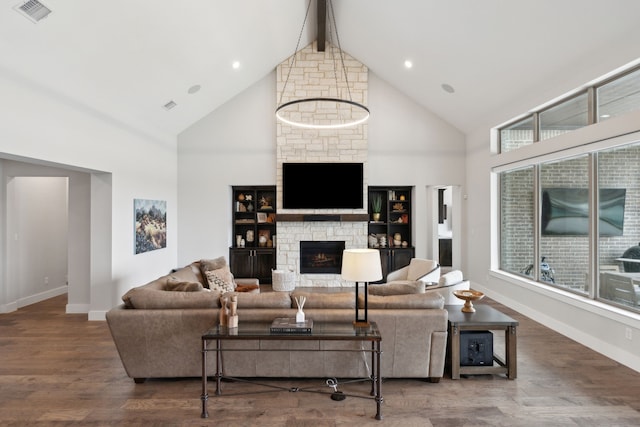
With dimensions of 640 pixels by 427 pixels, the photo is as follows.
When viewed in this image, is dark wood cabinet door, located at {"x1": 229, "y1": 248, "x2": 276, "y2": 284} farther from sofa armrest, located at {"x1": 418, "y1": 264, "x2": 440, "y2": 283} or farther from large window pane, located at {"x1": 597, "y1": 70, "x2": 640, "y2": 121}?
large window pane, located at {"x1": 597, "y1": 70, "x2": 640, "y2": 121}

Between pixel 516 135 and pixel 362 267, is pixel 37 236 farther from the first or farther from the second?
pixel 516 135

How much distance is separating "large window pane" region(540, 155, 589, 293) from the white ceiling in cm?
105

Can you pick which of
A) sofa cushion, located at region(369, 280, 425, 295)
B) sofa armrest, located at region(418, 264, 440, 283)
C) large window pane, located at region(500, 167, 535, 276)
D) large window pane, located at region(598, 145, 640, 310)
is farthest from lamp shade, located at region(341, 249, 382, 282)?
large window pane, located at region(500, 167, 535, 276)

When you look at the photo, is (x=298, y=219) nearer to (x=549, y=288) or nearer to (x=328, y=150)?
(x=328, y=150)

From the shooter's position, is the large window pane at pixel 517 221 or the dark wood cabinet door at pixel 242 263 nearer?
the large window pane at pixel 517 221

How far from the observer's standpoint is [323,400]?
3135 mm

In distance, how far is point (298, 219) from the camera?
795cm

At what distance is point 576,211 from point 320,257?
4.80 meters

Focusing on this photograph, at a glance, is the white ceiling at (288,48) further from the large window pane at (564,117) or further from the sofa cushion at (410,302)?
the sofa cushion at (410,302)

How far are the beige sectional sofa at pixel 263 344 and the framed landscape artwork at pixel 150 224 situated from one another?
3209 millimetres

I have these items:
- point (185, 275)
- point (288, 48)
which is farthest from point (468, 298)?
point (288, 48)

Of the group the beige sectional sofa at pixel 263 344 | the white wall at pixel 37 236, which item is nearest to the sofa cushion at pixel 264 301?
the beige sectional sofa at pixel 263 344

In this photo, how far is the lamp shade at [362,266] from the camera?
3.09 m

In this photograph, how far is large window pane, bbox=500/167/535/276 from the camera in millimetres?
5914
